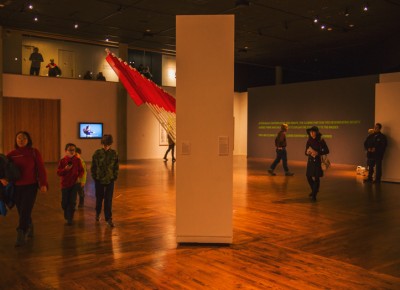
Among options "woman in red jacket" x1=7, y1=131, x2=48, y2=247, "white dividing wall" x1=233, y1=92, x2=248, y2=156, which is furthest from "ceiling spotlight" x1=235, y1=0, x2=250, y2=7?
"white dividing wall" x1=233, y1=92, x2=248, y2=156

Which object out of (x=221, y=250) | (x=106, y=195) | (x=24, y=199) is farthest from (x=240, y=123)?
(x=24, y=199)

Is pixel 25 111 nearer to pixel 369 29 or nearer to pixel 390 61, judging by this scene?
pixel 369 29

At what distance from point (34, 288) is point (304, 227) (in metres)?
4.03

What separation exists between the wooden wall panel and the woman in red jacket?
1351cm

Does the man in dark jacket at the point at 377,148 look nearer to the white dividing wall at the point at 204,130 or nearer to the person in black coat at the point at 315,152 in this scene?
the person in black coat at the point at 315,152

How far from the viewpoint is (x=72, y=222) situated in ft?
22.4

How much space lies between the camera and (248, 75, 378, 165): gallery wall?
1792 centimetres

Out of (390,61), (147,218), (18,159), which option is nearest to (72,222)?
(147,218)

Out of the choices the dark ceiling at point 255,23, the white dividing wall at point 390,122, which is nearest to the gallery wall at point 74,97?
the dark ceiling at point 255,23

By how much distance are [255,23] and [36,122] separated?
1000 centimetres

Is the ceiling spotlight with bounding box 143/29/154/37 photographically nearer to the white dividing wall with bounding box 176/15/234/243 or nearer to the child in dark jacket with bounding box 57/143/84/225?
the child in dark jacket with bounding box 57/143/84/225

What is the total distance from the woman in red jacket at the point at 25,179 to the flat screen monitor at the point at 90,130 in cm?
1441

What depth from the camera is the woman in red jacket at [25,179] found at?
5348 millimetres

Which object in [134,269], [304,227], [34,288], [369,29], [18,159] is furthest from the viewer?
[369,29]
